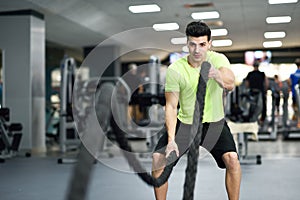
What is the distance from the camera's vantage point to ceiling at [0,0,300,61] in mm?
7719

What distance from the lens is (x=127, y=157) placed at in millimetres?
1418

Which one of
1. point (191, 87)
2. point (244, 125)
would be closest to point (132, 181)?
point (244, 125)

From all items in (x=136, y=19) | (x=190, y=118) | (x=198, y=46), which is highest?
(x=136, y=19)

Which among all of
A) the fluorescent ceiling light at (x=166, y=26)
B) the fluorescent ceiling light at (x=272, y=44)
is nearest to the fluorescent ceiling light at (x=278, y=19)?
the fluorescent ceiling light at (x=166, y=26)

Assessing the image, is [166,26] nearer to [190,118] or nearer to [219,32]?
[219,32]

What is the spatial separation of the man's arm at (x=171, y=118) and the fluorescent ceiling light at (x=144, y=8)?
221 inches

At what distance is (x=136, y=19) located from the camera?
9.16 meters

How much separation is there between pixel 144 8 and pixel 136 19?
99 cm

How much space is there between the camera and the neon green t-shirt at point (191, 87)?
8.19 ft

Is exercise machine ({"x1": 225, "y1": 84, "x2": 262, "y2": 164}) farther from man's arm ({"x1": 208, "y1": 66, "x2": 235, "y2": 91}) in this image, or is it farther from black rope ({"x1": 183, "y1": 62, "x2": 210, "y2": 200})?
black rope ({"x1": 183, "y1": 62, "x2": 210, "y2": 200})

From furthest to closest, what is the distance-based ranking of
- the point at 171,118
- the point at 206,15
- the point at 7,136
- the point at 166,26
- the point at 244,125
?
the point at 166,26 → the point at 206,15 → the point at 7,136 → the point at 244,125 → the point at 171,118

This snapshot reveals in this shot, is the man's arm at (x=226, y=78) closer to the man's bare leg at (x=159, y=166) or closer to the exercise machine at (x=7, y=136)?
the man's bare leg at (x=159, y=166)

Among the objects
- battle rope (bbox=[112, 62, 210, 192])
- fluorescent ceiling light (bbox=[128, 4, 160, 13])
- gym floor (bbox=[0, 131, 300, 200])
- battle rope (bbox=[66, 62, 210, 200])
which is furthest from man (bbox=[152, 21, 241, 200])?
fluorescent ceiling light (bbox=[128, 4, 160, 13])

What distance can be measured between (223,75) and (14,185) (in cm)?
259
